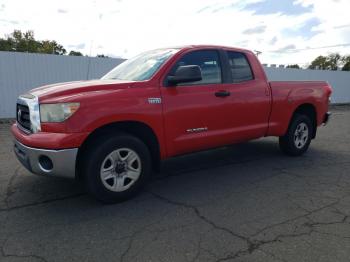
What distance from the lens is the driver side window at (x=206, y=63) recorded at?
4643 millimetres

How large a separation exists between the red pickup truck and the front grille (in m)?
0.01

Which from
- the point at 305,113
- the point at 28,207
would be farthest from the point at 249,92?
the point at 28,207

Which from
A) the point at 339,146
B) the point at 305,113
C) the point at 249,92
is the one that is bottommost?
the point at 339,146

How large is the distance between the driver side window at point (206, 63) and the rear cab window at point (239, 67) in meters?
0.28

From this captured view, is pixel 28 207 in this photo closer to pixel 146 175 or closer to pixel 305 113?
pixel 146 175

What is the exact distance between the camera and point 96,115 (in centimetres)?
367

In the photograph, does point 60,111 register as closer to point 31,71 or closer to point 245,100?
point 245,100

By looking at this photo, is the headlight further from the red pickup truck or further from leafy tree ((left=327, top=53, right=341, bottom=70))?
leafy tree ((left=327, top=53, right=341, bottom=70))

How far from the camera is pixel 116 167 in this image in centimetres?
391

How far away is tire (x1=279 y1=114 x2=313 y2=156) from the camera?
620 centimetres

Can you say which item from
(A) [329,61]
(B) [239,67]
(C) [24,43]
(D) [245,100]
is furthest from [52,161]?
(A) [329,61]

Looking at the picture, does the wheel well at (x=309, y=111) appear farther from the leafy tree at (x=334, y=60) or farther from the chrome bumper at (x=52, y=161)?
the leafy tree at (x=334, y=60)

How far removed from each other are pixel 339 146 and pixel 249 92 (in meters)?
3.62

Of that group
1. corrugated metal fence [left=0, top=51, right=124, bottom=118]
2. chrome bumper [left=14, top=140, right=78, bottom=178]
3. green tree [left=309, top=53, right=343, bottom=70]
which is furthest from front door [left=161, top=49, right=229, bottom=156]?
green tree [left=309, top=53, right=343, bottom=70]
